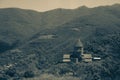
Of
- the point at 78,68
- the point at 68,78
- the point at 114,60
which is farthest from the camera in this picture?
the point at 114,60

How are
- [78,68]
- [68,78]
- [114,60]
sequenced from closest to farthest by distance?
[68,78]
[78,68]
[114,60]

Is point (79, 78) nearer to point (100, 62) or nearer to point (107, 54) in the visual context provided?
point (100, 62)

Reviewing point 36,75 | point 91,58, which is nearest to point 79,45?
point 91,58

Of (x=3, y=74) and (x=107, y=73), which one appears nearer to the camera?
(x=107, y=73)

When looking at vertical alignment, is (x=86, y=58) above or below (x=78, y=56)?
below

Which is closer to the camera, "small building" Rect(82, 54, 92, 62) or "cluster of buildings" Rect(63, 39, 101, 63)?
"cluster of buildings" Rect(63, 39, 101, 63)

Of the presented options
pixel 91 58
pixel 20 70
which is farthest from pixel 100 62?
pixel 20 70

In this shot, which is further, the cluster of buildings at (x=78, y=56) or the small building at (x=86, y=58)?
the small building at (x=86, y=58)

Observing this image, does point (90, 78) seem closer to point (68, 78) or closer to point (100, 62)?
point (68, 78)

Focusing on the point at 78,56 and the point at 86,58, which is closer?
the point at 78,56
